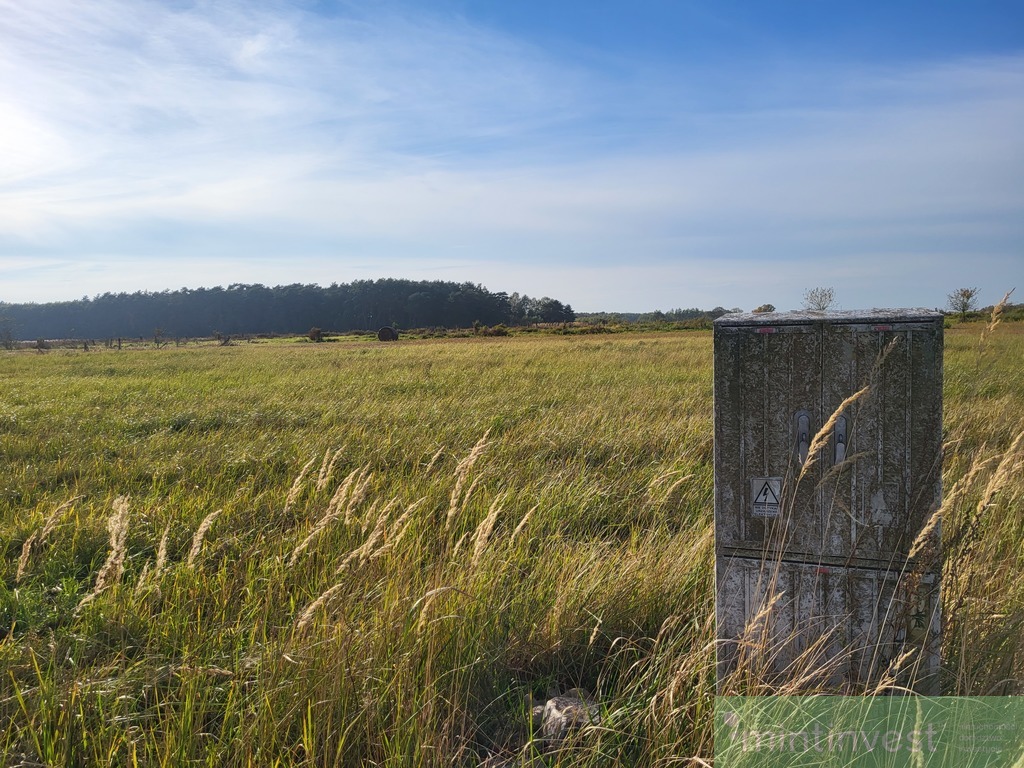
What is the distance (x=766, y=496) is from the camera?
237cm

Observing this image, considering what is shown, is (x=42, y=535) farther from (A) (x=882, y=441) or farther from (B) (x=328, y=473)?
(A) (x=882, y=441)

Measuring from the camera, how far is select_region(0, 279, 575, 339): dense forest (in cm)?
11000

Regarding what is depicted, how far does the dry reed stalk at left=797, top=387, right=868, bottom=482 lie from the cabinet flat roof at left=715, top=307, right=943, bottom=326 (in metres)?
0.25

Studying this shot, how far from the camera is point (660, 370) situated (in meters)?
14.9

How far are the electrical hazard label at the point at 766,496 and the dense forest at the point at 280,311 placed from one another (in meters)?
95.4

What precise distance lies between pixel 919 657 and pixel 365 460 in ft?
16.8

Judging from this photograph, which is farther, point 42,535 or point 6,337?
point 6,337

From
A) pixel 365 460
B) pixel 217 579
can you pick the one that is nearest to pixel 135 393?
pixel 365 460

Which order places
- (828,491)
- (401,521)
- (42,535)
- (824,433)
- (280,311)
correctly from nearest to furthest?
(824,433), (828,491), (42,535), (401,521), (280,311)

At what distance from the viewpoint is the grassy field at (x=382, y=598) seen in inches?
88.1

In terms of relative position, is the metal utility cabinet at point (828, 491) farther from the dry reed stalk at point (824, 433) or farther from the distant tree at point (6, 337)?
the distant tree at point (6, 337)

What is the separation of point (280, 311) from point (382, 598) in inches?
5407

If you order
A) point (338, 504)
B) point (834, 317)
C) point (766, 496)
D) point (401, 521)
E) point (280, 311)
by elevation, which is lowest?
point (401, 521)

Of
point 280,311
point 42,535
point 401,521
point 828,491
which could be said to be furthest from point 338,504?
point 280,311
